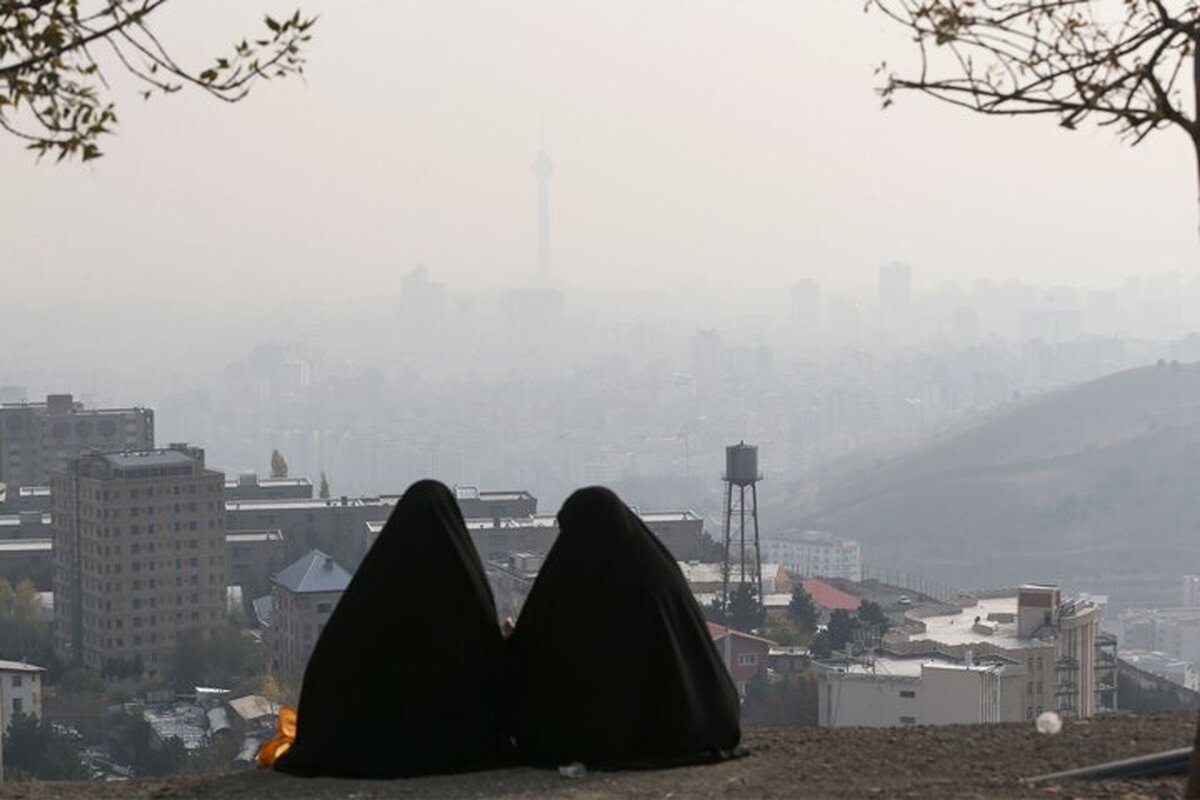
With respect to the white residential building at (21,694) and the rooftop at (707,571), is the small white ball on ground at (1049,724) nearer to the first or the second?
the white residential building at (21,694)

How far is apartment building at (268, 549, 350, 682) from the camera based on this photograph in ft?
160

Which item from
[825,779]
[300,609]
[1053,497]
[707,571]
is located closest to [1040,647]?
[300,609]

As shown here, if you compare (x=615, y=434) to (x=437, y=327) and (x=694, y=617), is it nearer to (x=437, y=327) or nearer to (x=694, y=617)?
(x=437, y=327)

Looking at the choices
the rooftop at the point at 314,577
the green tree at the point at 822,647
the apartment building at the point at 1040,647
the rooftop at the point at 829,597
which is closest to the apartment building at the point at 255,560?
the rooftop at the point at 314,577

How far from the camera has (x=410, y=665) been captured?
5.28 meters

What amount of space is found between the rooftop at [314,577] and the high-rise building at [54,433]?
25384 mm

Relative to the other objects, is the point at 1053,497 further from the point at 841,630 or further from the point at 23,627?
the point at 841,630

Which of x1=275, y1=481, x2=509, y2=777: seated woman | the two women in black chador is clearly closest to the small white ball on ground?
the two women in black chador

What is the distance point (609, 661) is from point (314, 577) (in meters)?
45.9

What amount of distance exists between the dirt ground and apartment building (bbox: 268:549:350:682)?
1679 inches

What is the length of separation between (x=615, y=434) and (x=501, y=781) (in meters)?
137

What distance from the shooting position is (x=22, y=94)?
467cm

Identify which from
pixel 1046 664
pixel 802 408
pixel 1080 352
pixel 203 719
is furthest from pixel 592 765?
pixel 1080 352

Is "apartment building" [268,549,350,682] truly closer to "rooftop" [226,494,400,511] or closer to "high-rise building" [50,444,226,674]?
"high-rise building" [50,444,226,674]
